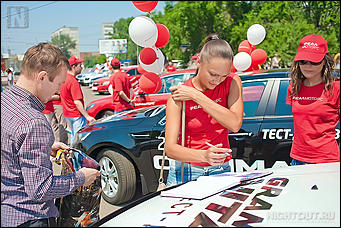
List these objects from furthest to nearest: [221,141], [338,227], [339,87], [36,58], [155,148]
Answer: [155,148]
[339,87]
[221,141]
[36,58]
[338,227]

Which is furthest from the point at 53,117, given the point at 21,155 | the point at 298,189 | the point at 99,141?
the point at 298,189

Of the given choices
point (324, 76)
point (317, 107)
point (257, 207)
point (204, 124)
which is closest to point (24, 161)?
point (257, 207)

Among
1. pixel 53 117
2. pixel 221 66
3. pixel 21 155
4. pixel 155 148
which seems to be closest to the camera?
pixel 21 155

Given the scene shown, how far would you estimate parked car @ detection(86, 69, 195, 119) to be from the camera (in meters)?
8.48

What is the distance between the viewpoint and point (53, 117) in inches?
259

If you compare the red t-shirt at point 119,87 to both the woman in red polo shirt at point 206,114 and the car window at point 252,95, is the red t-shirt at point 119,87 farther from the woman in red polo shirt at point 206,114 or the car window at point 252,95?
the woman in red polo shirt at point 206,114

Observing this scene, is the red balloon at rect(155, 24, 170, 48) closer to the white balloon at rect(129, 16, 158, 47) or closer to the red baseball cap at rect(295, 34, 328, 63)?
the white balloon at rect(129, 16, 158, 47)

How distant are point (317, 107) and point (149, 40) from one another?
201 centimetres

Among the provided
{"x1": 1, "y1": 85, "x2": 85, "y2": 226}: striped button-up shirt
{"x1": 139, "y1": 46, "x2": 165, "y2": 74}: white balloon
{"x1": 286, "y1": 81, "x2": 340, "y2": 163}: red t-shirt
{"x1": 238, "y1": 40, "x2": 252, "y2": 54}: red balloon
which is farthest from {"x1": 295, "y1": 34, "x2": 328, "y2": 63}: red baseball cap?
{"x1": 238, "y1": 40, "x2": 252, "y2": 54}: red balloon

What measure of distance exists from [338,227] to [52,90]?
1.40 m

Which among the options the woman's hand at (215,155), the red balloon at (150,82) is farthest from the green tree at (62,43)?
the woman's hand at (215,155)

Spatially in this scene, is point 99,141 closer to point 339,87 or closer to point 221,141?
point 221,141

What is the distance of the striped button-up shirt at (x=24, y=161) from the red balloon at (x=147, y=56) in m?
2.53

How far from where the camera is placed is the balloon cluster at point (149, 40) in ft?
13.0
